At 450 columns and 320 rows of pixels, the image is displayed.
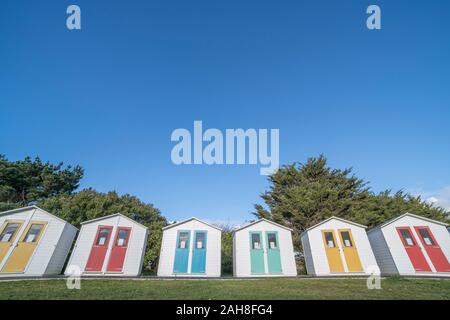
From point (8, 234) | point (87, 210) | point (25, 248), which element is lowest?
point (25, 248)

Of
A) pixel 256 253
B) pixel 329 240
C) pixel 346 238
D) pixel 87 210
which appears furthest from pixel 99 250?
pixel 346 238

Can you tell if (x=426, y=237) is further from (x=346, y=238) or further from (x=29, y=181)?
(x=29, y=181)

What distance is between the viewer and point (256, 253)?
40.5ft

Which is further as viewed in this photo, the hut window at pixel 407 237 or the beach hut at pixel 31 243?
the hut window at pixel 407 237

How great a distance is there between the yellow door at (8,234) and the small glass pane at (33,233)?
17.5 inches

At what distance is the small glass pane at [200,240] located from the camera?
40.1 feet

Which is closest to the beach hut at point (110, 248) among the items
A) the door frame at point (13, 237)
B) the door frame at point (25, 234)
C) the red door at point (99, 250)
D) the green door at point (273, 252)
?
the red door at point (99, 250)

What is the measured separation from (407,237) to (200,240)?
10956mm

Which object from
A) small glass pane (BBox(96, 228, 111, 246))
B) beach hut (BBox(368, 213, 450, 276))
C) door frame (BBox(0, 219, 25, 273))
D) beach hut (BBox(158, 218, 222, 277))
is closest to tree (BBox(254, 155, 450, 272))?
beach hut (BBox(368, 213, 450, 276))

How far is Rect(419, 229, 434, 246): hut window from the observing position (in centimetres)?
1197

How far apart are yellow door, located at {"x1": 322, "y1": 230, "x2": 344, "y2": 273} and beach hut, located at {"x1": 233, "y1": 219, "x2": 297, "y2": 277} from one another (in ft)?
5.99

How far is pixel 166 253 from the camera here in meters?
12.0

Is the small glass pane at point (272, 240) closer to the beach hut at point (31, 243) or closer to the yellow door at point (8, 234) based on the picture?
the beach hut at point (31, 243)
